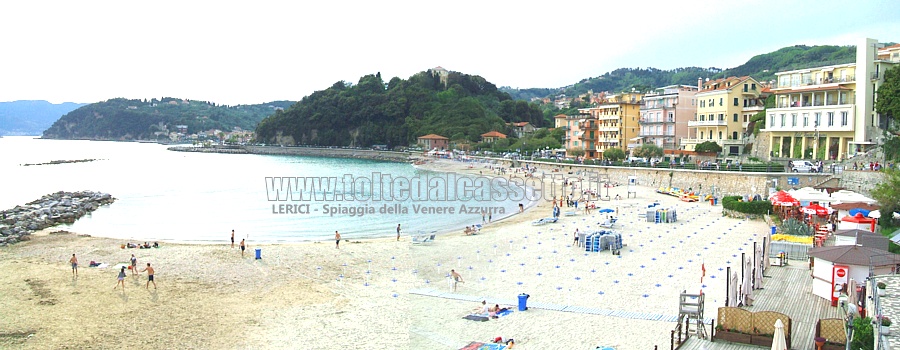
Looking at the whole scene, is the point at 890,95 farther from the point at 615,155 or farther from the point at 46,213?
the point at 46,213

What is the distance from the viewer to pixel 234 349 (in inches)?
457

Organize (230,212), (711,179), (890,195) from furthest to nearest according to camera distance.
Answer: (230,212) < (711,179) < (890,195)

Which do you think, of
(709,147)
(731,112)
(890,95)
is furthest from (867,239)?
(731,112)

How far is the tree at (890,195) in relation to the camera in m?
18.8

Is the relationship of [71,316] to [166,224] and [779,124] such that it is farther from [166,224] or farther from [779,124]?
[779,124]

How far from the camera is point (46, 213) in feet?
103

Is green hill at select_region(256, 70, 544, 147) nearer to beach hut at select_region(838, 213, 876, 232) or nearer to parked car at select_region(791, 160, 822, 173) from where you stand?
parked car at select_region(791, 160, 822, 173)

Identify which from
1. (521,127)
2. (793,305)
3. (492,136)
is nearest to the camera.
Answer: (793,305)

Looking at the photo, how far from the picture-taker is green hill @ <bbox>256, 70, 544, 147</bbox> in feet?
346

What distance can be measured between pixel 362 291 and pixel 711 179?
25.8 m

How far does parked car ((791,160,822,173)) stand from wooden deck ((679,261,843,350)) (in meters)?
18.4

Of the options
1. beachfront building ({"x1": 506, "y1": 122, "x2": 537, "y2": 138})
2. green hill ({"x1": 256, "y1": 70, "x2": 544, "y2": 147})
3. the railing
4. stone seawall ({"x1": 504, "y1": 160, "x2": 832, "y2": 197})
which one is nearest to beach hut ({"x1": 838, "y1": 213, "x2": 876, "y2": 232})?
stone seawall ({"x1": 504, "y1": 160, "x2": 832, "y2": 197})

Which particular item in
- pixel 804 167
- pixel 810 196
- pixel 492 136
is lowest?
pixel 810 196

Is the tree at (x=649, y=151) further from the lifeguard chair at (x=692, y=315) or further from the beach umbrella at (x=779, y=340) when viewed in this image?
the beach umbrella at (x=779, y=340)
